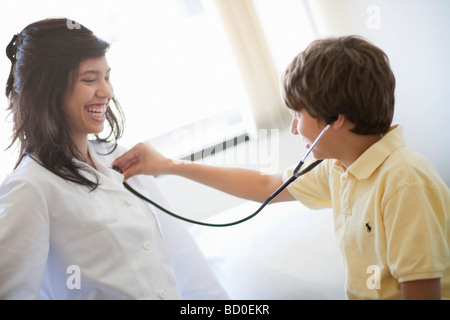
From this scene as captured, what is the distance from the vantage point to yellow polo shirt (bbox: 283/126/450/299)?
0.84 meters

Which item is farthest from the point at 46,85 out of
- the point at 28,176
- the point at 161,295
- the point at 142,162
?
the point at 161,295

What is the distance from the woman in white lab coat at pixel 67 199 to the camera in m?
1.00

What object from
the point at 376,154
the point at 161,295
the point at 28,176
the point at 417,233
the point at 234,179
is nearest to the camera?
the point at 417,233

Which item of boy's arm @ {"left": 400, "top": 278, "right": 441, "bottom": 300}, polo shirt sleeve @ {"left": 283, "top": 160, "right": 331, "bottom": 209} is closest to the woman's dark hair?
polo shirt sleeve @ {"left": 283, "top": 160, "right": 331, "bottom": 209}

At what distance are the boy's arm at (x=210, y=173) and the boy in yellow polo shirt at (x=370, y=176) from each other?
210 mm

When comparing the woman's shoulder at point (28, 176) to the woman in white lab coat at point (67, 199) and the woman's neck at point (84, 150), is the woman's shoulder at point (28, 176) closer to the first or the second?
the woman in white lab coat at point (67, 199)

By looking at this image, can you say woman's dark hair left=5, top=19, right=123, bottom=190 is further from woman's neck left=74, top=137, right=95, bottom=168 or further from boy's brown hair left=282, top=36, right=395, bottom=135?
boy's brown hair left=282, top=36, right=395, bottom=135

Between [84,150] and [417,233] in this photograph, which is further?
[84,150]

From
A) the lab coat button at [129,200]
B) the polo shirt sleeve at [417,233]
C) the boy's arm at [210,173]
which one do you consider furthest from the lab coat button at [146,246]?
the polo shirt sleeve at [417,233]

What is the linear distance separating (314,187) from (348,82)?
325mm

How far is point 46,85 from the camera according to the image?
1149mm

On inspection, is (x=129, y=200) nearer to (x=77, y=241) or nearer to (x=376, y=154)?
(x=77, y=241)

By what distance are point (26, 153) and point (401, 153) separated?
899mm

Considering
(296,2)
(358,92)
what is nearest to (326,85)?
(358,92)
